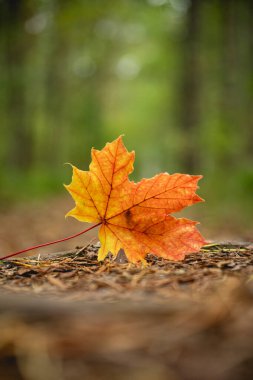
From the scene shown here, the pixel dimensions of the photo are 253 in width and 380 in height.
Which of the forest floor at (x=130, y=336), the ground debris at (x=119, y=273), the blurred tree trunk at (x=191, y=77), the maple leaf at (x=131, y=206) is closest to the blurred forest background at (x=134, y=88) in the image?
the blurred tree trunk at (x=191, y=77)

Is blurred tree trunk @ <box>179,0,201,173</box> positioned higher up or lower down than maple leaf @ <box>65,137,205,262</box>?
higher up

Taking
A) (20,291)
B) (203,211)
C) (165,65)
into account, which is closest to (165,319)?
(20,291)

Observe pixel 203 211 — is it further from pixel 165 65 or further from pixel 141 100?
pixel 141 100

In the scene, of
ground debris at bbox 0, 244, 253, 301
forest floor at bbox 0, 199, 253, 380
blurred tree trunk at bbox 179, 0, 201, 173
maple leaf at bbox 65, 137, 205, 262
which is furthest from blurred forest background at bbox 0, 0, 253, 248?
forest floor at bbox 0, 199, 253, 380

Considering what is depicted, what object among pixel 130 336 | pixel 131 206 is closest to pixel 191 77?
pixel 131 206

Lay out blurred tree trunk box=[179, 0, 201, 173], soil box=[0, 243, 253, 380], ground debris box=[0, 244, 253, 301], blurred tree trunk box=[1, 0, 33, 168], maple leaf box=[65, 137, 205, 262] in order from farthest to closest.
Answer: blurred tree trunk box=[1, 0, 33, 168], blurred tree trunk box=[179, 0, 201, 173], maple leaf box=[65, 137, 205, 262], ground debris box=[0, 244, 253, 301], soil box=[0, 243, 253, 380]

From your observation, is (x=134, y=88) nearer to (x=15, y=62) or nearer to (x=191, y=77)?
(x=15, y=62)

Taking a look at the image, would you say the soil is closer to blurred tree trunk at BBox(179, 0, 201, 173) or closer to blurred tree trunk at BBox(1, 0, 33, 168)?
blurred tree trunk at BBox(179, 0, 201, 173)
